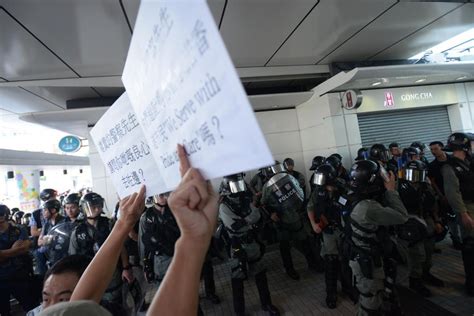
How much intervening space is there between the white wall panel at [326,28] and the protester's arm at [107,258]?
3017 millimetres

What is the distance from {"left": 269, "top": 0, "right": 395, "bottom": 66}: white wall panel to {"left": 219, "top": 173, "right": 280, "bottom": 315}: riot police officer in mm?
2282

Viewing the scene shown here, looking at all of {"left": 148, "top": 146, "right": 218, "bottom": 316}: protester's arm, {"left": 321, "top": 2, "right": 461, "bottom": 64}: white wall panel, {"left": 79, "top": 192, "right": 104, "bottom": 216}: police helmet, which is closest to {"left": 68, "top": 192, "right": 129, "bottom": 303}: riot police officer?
{"left": 79, "top": 192, "right": 104, "bottom": 216}: police helmet

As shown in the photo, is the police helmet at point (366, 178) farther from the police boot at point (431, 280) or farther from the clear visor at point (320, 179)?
the police boot at point (431, 280)

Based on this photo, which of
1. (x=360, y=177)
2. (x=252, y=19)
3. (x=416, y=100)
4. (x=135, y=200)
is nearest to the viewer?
(x=135, y=200)

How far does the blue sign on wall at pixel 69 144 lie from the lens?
727cm

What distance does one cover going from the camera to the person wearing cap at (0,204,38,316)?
10.5 feet

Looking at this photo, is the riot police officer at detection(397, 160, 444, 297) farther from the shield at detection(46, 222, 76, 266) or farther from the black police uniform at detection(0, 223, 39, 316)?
the black police uniform at detection(0, 223, 39, 316)

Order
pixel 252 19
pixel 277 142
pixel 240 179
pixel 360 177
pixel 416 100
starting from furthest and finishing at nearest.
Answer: pixel 277 142
pixel 416 100
pixel 240 179
pixel 252 19
pixel 360 177

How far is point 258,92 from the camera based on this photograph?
20.9ft

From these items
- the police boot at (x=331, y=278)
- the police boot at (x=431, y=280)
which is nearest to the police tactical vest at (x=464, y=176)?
the police boot at (x=431, y=280)

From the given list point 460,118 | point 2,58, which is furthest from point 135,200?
point 460,118

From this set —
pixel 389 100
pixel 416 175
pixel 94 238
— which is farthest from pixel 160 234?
pixel 389 100

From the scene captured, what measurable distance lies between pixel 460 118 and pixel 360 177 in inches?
251

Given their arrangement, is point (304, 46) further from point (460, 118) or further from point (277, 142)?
point (460, 118)
